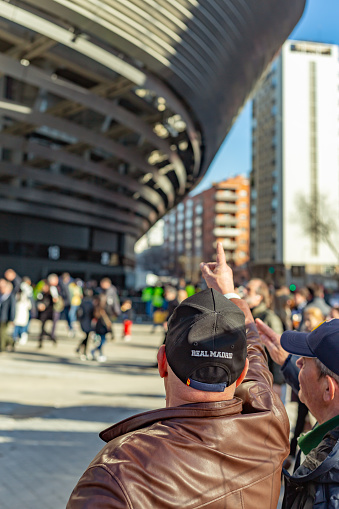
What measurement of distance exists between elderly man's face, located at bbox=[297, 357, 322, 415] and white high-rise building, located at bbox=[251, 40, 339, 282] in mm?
75044

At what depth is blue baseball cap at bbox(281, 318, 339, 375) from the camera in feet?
6.16

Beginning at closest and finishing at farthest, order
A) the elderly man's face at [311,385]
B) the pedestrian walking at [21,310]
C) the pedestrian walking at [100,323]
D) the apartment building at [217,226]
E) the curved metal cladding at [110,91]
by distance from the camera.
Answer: the elderly man's face at [311,385] → the pedestrian walking at [100,323] → the pedestrian walking at [21,310] → the curved metal cladding at [110,91] → the apartment building at [217,226]

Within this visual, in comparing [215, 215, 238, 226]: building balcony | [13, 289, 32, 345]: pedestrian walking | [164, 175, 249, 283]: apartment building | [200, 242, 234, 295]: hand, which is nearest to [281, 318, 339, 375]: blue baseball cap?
[200, 242, 234, 295]: hand

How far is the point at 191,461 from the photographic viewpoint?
4.60 feet

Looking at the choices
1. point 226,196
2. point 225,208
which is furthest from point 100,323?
point 226,196

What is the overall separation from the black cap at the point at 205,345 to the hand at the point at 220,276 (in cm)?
76

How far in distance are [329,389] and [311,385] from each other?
10 centimetres

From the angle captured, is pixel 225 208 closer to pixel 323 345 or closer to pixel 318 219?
pixel 318 219

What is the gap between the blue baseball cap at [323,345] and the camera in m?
1.88

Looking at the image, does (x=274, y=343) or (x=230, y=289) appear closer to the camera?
(x=230, y=289)

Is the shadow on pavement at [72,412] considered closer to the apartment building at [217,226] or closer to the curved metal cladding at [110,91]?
the curved metal cladding at [110,91]

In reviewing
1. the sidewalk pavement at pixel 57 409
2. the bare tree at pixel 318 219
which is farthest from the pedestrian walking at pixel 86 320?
the bare tree at pixel 318 219

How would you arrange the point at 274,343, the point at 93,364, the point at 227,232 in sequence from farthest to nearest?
the point at 227,232 < the point at 93,364 < the point at 274,343

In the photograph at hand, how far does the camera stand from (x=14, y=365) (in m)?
10.9
